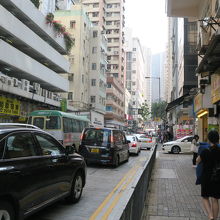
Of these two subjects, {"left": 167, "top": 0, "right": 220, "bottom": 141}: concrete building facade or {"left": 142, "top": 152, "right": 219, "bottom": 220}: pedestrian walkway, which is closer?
{"left": 142, "top": 152, "right": 219, "bottom": 220}: pedestrian walkway

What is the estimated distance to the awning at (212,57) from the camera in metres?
9.03

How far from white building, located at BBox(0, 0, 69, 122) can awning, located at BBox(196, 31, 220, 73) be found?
1498 centimetres

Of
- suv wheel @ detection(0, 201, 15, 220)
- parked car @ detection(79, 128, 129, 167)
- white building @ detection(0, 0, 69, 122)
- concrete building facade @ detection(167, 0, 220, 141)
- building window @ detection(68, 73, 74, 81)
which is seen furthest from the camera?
building window @ detection(68, 73, 74, 81)

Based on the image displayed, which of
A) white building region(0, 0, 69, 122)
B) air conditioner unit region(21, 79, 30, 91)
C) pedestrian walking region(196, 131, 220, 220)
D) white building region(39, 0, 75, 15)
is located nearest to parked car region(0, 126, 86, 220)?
pedestrian walking region(196, 131, 220, 220)

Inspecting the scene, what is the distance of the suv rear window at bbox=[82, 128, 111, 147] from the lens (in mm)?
14062

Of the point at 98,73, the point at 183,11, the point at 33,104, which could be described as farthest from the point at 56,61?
the point at 98,73

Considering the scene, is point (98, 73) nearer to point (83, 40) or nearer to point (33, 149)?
point (83, 40)

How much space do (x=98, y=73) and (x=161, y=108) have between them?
1275 inches

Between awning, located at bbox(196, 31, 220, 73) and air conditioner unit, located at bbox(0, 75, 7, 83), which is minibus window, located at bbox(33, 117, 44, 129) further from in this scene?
awning, located at bbox(196, 31, 220, 73)

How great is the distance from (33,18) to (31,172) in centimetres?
2672

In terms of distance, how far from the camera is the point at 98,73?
194ft

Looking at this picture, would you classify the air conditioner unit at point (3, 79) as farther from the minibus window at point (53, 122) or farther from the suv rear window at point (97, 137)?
the suv rear window at point (97, 137)

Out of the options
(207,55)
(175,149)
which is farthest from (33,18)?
(207,55)

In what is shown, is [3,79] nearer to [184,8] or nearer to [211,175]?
[184,8]
